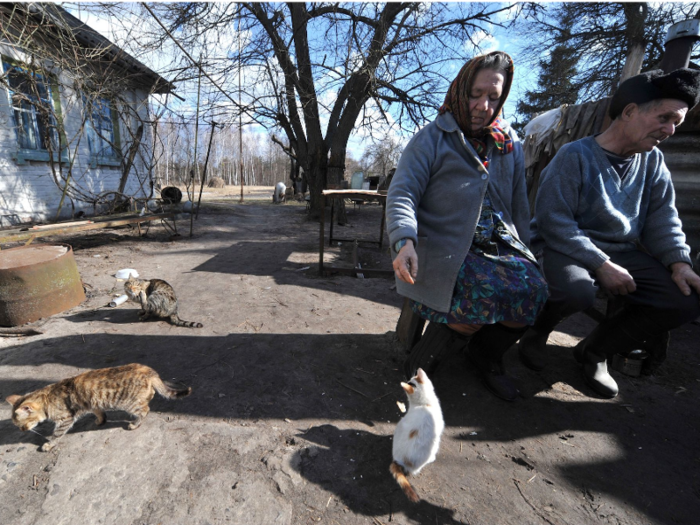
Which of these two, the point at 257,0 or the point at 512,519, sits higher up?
the point at 257,0

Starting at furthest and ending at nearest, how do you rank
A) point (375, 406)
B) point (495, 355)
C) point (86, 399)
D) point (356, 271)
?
point (356, 271) → point (495, 355) → point (375, 406) → point (86, 399)

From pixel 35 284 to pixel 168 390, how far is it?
2113mm

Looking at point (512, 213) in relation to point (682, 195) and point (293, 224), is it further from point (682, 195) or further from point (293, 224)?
point (293, 224)

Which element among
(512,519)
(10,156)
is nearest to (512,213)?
(512,519)

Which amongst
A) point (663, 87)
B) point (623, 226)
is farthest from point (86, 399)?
point (663, 87)

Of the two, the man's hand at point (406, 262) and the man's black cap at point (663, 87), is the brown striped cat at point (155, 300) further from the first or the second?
the man's black cap at point (663, 87)

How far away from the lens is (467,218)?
5.69 ft

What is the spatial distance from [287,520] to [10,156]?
9.04m

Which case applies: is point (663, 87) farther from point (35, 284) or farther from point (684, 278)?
point (35, 284)

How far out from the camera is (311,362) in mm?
2391

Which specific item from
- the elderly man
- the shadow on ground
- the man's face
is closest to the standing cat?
the shadow on ground

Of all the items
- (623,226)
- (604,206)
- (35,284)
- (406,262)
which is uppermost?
(604,206)

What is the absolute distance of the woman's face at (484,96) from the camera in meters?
1.71

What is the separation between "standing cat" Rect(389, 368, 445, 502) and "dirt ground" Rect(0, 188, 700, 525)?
99 mm
